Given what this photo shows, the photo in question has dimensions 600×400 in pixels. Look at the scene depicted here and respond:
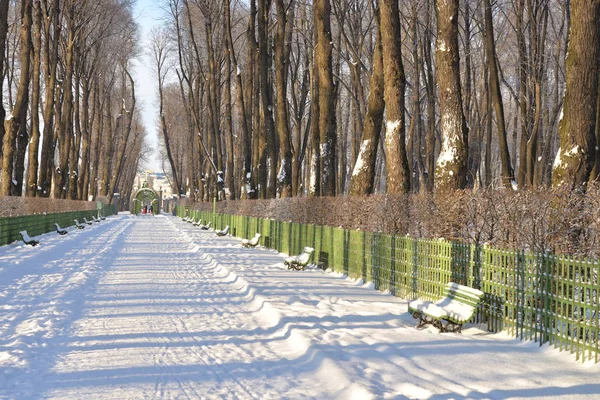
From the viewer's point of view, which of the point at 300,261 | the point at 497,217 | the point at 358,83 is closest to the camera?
the point at 497,217

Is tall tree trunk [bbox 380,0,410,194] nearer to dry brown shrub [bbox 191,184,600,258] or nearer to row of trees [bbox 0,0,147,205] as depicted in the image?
dry brown shrub [bbox 191,184,600,258]

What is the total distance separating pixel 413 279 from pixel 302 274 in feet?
16.8

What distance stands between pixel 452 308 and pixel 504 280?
2.46ft

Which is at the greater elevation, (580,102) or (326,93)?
(326,93)

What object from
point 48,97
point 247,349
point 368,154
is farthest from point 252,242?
point 48,97

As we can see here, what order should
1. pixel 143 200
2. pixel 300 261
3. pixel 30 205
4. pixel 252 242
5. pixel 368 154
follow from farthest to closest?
1. pixel 143 200
2. pixel 30 205
3. pixel 252 242
4. pixel 368 154
5. pixel 300 261

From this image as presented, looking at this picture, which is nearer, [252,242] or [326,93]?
[326,93]

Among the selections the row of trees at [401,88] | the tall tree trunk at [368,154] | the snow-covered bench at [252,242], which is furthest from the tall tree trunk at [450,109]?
the snow-covered bench at [252,242]

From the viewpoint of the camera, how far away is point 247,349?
794cm

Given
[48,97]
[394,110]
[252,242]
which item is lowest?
[252,242]

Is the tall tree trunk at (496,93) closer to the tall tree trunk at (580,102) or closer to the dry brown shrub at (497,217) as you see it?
the dry brown shrub at (497,217)

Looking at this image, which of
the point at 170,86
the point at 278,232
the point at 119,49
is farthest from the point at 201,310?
the point at 170,86

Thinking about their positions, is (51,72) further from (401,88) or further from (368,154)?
(401,88)

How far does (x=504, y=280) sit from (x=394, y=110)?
301 inches
